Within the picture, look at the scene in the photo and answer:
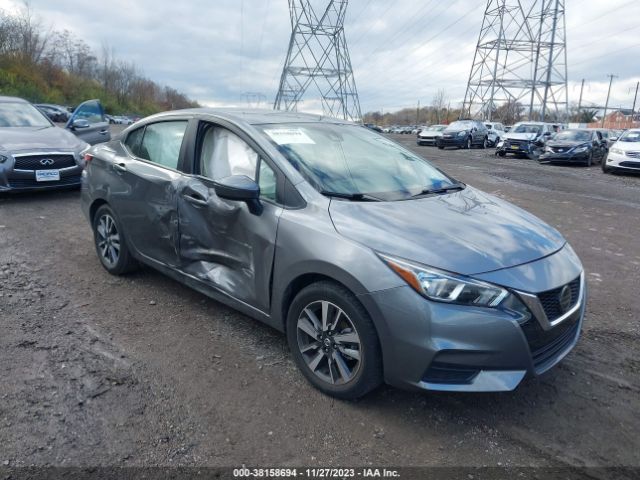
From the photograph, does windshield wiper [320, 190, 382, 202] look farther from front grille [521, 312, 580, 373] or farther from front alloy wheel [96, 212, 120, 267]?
front alloy wheel [96, 212, 120, 267]

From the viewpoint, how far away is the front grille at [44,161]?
24.7 feet

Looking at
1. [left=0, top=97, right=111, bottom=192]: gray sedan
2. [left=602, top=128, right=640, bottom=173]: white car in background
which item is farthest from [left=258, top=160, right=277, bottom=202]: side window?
[left=602, top=128, right=640, bottom=173]: white car in background

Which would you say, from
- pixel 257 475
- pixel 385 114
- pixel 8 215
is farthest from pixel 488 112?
pixel 385 114

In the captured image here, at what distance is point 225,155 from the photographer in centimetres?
354

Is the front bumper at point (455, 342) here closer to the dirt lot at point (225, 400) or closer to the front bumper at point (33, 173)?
the dirt lot at point (225, 400)

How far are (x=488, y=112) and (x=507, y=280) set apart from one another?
155 ft

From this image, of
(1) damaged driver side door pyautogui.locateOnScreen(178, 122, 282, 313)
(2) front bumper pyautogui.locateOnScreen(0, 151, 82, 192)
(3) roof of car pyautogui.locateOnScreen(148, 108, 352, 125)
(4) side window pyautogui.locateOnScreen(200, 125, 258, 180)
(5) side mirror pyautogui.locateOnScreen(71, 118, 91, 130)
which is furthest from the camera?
(5) side mirror pyautogui.locateOnScreen(71, 118, 91, 130)

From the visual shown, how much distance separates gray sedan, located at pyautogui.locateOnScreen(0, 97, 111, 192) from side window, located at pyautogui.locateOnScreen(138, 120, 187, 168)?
13.5ft

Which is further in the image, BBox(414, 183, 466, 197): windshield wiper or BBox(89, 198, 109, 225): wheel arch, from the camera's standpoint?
BBox(89, 198, 109, 225): wheel arch

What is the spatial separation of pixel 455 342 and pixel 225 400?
1.35 metres

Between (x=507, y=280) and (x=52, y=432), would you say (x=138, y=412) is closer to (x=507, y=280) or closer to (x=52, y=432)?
(x=52, y=432)

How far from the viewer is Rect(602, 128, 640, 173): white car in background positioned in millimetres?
15664

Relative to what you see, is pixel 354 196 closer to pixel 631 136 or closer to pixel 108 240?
pixel 108 240

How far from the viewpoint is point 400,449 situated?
2461 mm
